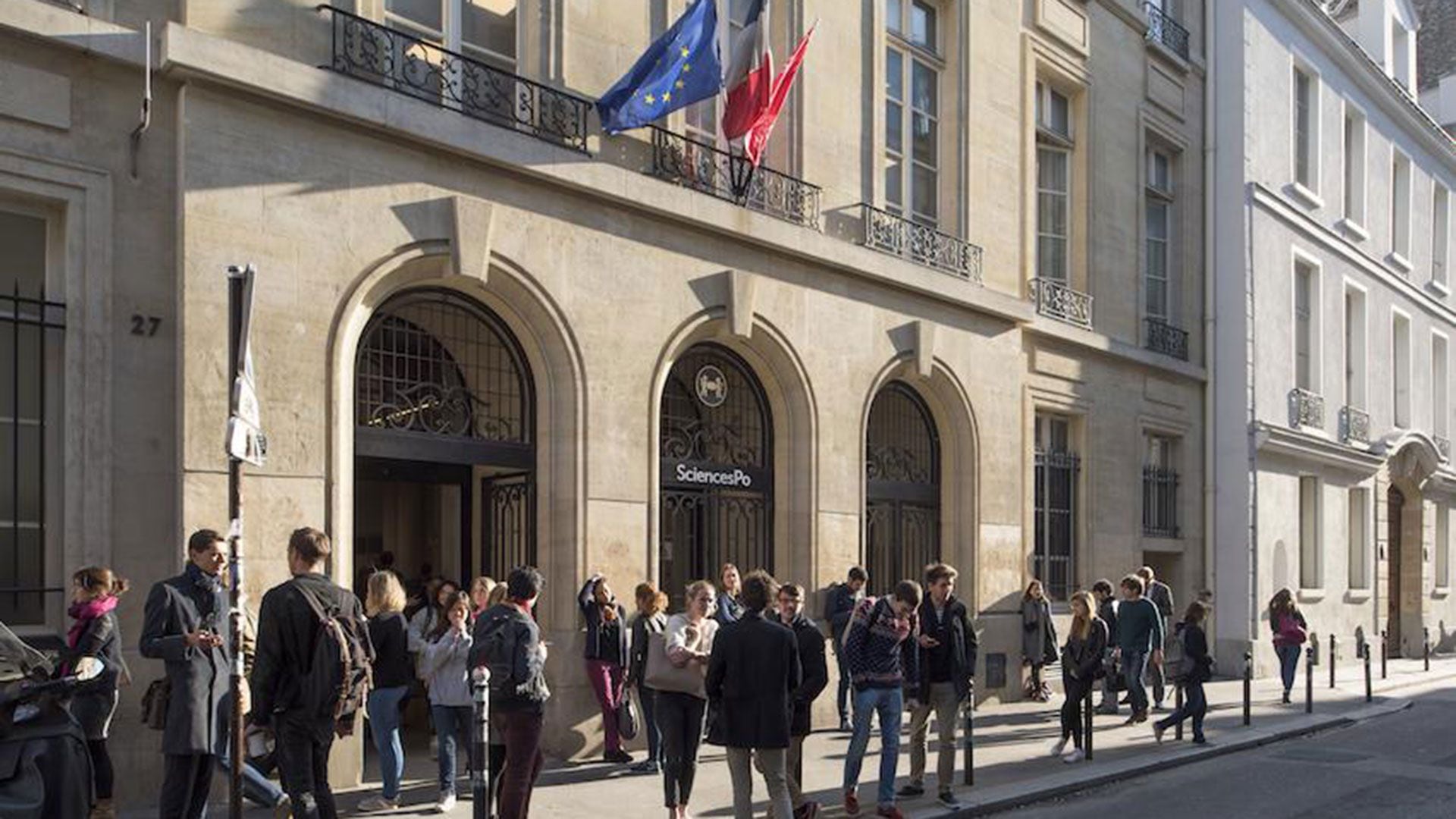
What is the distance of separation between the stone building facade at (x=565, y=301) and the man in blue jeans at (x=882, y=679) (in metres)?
2.98

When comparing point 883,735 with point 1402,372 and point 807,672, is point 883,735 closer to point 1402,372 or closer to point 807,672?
point 807,672

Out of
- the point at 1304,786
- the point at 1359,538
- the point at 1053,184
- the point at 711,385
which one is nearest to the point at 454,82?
the point at 711,385

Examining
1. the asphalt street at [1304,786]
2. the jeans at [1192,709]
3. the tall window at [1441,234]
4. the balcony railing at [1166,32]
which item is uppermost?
the balcony railing at [1166,32]

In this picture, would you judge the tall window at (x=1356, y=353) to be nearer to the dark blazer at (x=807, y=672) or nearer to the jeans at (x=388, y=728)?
the dark blazer at (x=807, y=672)

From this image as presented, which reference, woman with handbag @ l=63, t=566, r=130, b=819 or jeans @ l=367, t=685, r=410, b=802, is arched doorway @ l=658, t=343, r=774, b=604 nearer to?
jeans @ l=367, t=685, r=410, b=802

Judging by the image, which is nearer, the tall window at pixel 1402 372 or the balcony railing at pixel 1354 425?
the balcony railing at pixel 1354 425

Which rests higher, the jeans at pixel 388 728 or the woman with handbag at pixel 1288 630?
the jeans at pixel 388 728

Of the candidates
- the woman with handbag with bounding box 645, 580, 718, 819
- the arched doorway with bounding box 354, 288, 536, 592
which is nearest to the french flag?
the arched doorway with bounding box 354, 288, 536, 592

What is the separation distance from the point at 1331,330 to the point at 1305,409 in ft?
7.69

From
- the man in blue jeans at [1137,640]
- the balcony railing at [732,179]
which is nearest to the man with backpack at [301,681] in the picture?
the balcony railing at [732,179]

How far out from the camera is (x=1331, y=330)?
2561cm

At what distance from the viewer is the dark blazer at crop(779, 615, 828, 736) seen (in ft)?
26.9

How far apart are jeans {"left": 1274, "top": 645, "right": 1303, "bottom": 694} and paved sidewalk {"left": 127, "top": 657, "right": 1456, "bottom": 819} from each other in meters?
0.29

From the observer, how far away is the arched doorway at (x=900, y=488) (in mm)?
15883
